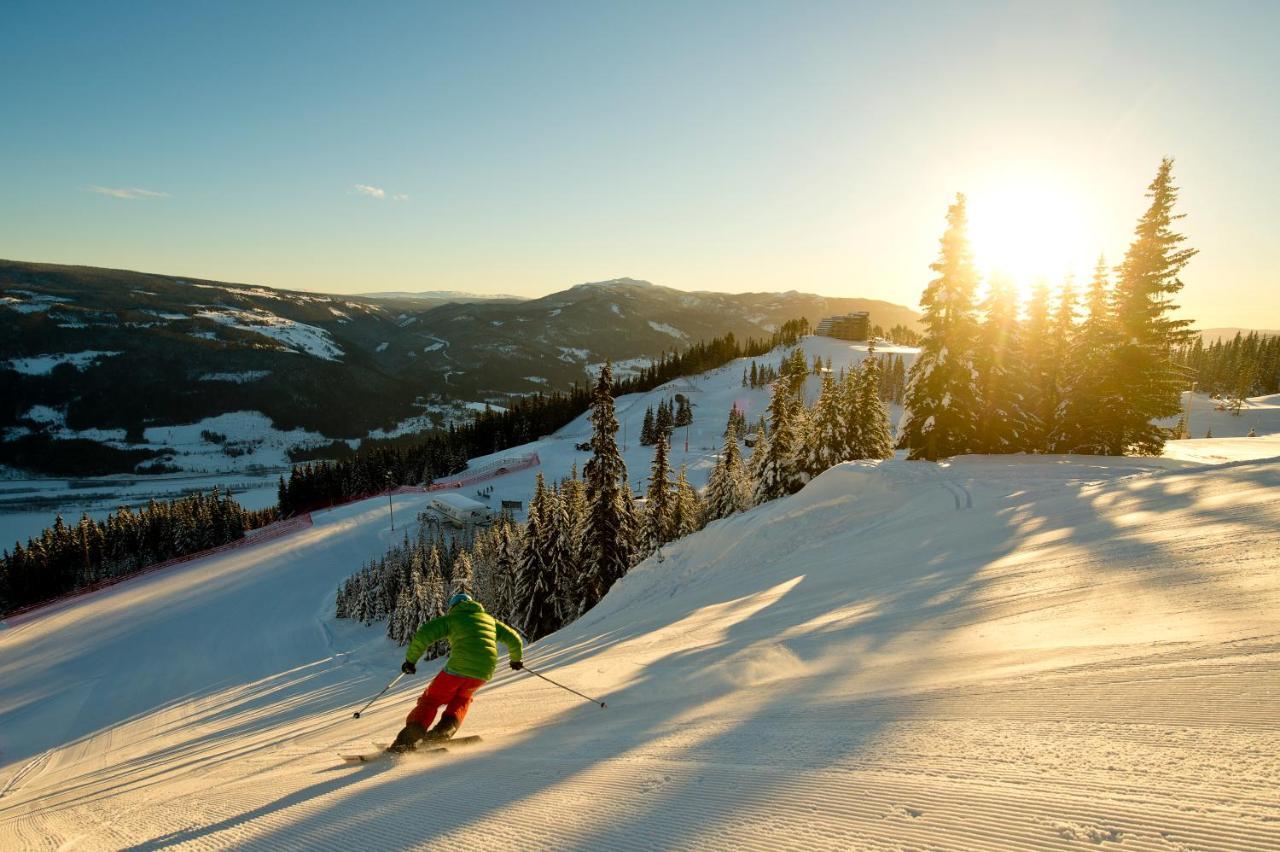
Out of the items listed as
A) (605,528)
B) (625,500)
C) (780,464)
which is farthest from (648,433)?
(605,528)

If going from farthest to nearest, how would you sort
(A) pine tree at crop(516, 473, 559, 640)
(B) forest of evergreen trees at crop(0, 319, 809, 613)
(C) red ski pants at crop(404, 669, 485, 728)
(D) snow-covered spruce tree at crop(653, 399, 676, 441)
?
(D) snow-covered spruce tree at crop(653, 399, 676, 441) → (B) forest of evergreen trees at crop(0, 319, 809, 613) → (A) pine tree at crop(516, 473, 559, 640) → (C) red ski pants at crop(404, 669, 485, 728)

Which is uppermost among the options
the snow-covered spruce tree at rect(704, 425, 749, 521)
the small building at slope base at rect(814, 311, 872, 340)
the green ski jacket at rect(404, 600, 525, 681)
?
the small building at slope base at rect(814, 311, 872, 340)

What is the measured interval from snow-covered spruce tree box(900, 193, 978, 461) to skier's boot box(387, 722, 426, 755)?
24.4 meters

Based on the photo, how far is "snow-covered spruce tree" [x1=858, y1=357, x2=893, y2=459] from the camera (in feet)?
115

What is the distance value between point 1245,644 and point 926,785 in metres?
2.91

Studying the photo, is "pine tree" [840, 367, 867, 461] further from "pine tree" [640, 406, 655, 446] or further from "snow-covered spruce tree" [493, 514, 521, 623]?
"pine tree" [640, 406, 655, 446]

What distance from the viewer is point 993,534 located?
1044 centimetres

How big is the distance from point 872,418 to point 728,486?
404 inches

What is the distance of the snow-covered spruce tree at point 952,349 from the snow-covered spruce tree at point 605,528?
15.4 meters

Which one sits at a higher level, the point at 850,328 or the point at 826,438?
the point at 850,328

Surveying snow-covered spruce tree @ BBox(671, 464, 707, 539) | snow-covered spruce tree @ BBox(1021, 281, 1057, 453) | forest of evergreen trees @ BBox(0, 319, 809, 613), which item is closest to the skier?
snow-covered spruce tree @ BBox(1021, 281, 1057, 453)

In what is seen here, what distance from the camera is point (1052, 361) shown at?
82.1 feet

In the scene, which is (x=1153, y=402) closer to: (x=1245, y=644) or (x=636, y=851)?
(x=1245, y=644)

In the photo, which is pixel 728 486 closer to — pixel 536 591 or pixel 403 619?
pixel 536 591
